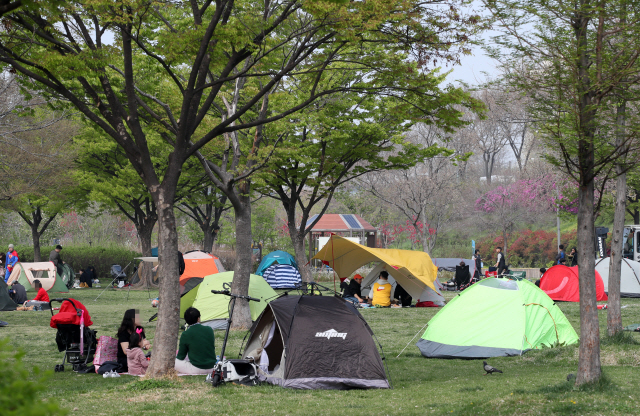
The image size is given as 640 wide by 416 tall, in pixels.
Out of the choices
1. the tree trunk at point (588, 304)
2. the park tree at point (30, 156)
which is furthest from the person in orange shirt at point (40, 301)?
the tree trunk at point (588, 304)

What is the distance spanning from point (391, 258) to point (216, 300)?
6090 mm

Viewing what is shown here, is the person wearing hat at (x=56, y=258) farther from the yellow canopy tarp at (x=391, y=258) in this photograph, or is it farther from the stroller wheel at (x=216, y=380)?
the stroller wheel at (x=216, y=380)

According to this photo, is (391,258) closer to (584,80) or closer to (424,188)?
(584,80)

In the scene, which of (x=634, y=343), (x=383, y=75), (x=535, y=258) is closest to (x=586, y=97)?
(x=383, y=75)

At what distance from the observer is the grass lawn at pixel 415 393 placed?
5.72 meters

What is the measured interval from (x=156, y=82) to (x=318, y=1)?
9.50 meters

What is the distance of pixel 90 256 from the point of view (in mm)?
31469

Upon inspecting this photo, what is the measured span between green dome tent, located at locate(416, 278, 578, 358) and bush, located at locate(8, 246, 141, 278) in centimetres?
2476

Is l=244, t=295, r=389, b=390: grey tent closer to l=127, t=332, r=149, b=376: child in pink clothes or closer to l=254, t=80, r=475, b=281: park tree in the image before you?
l=127, t=332, r=149, b=376: child in pink clothes

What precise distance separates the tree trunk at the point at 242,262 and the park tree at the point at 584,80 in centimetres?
692

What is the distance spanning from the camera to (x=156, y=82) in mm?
15453

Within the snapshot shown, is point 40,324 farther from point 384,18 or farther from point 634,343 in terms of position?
point 634,343

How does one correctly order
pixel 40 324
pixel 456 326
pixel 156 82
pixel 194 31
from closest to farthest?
pixel 194 31, pixel 456 326, pixel 40 324, pixel 156 82

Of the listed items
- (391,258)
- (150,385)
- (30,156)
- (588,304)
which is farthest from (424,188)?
(150,385)
